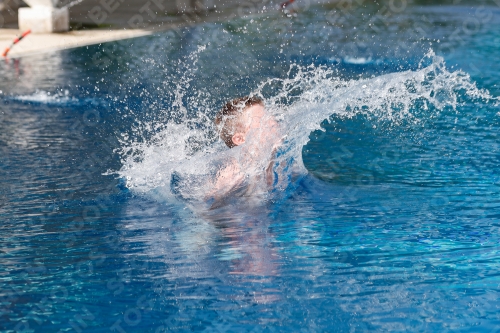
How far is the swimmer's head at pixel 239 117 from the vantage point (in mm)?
4469

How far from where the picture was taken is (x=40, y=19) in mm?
13352

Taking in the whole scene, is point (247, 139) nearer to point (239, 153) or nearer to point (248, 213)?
point (239, 153)

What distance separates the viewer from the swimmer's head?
4469 mm

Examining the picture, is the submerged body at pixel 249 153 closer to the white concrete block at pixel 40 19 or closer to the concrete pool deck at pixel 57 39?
the concrete pool deck at pixel 57 39

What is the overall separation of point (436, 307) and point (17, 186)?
2991mm

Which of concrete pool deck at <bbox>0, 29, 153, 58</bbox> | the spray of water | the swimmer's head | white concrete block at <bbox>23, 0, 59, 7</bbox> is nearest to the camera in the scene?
the swimmer's head

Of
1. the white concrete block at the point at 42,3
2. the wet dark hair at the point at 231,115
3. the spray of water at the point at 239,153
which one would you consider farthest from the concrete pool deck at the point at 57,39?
the wet dark hair at the point at 231,115

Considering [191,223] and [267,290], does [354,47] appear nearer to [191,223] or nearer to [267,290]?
[191,223]

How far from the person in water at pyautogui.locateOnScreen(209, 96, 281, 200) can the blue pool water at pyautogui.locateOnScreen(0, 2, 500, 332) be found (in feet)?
0.47

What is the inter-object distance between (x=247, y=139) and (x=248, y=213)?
483mm

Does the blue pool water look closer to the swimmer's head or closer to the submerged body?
the submerged body

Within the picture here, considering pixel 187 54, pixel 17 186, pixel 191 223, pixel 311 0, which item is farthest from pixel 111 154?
pixel 311 0

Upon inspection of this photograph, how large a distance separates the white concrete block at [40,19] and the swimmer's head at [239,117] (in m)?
9.65

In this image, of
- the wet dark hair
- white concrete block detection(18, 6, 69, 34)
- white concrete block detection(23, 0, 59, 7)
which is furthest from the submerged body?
white concrete block detection(23, 0, 59, 7)
